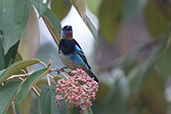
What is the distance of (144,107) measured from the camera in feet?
13.6

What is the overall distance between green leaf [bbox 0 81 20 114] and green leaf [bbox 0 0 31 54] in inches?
4.8

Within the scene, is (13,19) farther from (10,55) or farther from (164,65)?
(164,65)

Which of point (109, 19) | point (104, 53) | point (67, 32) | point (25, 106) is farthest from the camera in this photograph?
point (104, 53)

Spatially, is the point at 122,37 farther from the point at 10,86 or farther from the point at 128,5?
the point at 10,86

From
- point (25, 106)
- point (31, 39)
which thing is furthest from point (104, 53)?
point (25, 106)

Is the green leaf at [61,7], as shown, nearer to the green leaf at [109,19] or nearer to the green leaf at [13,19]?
the green leaf at [13,19]

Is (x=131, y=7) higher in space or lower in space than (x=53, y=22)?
lower

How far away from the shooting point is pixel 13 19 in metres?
1.44

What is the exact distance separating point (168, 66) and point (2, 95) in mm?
2416

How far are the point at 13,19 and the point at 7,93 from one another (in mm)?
253

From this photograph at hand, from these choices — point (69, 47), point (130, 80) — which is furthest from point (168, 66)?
point (69, 47)

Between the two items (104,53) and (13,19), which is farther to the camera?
(104,53)

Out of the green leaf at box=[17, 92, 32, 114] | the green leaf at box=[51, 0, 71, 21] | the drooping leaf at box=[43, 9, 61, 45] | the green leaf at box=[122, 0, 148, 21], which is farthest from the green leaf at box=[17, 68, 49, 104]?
the green leaf at box=[122, 0, 148, 21]

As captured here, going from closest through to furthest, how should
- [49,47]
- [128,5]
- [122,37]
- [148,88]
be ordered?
[128,5] → [148,88] → [122,37] → [49,47]
